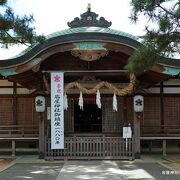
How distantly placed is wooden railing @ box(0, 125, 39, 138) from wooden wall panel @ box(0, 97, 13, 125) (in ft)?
1.18

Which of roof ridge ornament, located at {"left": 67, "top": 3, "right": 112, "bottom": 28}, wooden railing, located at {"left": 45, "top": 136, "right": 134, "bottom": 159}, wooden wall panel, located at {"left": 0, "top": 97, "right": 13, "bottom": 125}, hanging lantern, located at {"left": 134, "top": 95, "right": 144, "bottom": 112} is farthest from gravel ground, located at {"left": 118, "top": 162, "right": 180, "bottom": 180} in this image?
roof ridge ornament, located at {"left": 67, "top": 3, "right": 112, "bottom": 28}

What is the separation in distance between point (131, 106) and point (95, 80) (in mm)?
2633

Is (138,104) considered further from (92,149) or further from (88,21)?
(88,21)

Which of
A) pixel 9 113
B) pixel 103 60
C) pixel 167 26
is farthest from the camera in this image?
pixel 9 113

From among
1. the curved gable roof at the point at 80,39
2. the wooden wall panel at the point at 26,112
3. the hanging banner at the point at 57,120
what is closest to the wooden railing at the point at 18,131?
the wooden wall panel at the point at 26,112

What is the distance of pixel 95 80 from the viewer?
1828cm

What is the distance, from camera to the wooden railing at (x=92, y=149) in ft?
58.4

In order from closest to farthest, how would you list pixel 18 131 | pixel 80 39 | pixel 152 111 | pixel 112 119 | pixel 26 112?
1. pixel 80 39
2. pixel 112 119
3. pixel 18 131
4. pixel 152 111
5. pixel 26 112

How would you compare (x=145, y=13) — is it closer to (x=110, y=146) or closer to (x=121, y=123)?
(x=110, y=146)

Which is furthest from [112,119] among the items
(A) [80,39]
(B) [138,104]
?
(A) [80,39]

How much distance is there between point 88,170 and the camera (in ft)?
48.9

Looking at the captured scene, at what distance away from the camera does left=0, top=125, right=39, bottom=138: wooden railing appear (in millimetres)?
19422

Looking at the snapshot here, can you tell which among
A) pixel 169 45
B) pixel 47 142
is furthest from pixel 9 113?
pixel 169 45

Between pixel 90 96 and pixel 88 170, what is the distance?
217 inches
